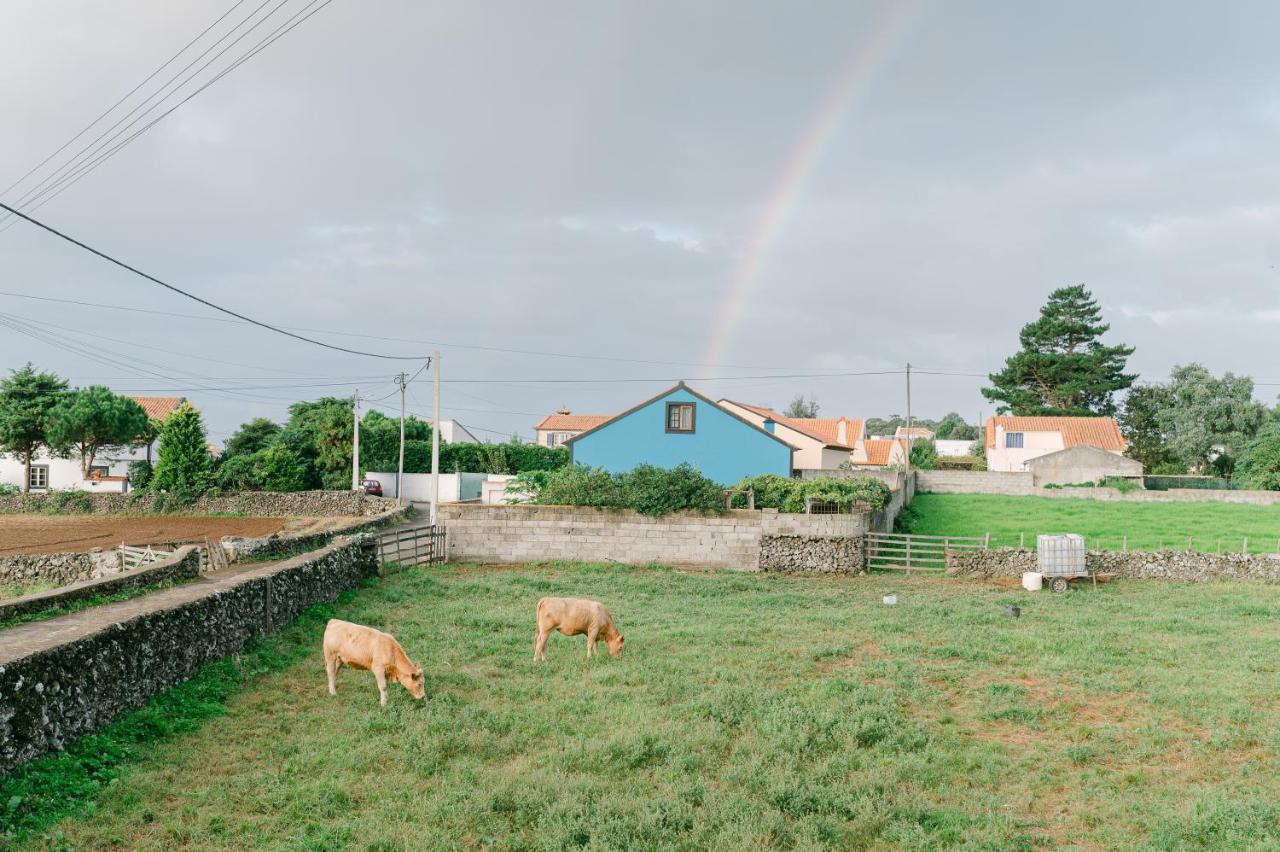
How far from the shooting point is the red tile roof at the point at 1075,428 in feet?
235

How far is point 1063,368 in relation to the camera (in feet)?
282

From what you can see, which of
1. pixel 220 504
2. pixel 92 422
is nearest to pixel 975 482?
pixel 220 504

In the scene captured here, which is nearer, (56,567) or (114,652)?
(114,652)

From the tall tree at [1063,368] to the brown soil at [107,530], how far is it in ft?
237

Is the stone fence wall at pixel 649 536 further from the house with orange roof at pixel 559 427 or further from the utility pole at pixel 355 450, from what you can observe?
the house with orange roof at pixel 559 427

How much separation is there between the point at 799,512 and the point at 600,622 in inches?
654

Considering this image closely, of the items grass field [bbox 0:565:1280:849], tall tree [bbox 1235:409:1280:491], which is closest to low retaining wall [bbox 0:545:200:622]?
grass field [bbox 0:565:1280:849]

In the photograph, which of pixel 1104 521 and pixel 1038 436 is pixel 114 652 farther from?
pixel 1038 436

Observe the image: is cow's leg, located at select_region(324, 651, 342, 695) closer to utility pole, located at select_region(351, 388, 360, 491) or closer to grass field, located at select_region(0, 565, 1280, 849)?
grass field, located at select_region(0, 565, 1280, 849)

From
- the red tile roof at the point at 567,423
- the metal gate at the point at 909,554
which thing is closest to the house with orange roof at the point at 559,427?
the red tile roof at the point at 567,423

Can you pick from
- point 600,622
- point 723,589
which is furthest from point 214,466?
point 600,622

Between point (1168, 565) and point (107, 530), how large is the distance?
4635 cm

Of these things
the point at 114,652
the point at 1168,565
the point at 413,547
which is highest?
the point at 114,652

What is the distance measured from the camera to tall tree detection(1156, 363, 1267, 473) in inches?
3189
